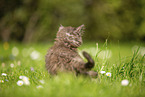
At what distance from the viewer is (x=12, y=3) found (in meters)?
13.0

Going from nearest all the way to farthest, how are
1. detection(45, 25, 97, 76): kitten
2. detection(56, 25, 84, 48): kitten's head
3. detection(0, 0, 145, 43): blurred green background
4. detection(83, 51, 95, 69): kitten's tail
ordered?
detection(83, 51, 95, 69): kitten's tail → detection(45, 25, 97, 76): kitten → detection(56, 25, 84, 48): kitten's head → detection(0, 0, 145, 43): blurred green background

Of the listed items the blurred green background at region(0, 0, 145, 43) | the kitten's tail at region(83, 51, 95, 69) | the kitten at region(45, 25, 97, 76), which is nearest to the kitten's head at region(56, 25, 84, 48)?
the kitten at region(45, 25, 97, 76)

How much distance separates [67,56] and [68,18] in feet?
36.0

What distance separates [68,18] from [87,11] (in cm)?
329

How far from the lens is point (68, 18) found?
13.4 metres

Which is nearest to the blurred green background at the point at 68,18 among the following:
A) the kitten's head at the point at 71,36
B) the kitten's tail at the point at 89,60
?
the kitten's head at the point at 71,36

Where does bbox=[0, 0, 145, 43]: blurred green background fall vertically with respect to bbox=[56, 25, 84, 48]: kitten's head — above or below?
above

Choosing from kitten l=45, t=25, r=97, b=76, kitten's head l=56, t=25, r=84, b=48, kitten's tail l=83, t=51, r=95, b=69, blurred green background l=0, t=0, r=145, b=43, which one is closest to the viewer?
kitten's tail l=83, t=51, r=95, b=69

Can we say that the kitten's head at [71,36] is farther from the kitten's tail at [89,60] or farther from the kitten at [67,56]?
the kitten's tail at [89,60]

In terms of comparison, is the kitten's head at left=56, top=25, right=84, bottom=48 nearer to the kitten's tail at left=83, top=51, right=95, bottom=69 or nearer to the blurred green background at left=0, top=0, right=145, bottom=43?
the kitten's tail at left=83, top=51, right=95, bottom=69

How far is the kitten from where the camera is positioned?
2602 millimetres

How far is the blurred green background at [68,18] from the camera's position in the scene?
13258 millimetres

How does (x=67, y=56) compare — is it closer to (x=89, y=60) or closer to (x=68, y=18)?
(x=89, y=60)

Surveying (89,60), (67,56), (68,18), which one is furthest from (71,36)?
(68,18)
